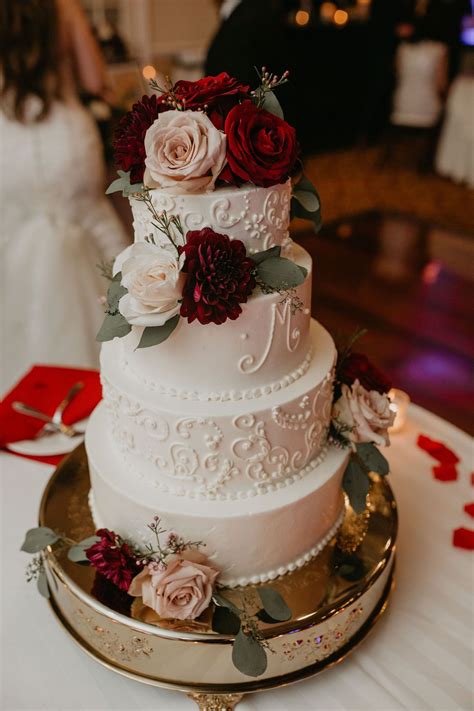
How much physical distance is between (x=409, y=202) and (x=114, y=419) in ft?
19.8

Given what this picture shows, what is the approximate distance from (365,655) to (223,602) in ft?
1.30

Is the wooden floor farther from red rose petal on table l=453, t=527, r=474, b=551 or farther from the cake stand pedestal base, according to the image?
the cake stand pedestal base

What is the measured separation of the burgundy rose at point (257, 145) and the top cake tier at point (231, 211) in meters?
0.04

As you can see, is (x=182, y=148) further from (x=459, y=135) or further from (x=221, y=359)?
(x=459, y=135)

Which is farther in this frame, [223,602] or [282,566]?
[282,566]

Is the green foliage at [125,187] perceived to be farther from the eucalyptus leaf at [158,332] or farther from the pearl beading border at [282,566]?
the pearl beading border at [282,566]

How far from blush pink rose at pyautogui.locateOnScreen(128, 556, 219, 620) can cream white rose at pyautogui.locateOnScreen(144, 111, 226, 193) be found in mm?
744

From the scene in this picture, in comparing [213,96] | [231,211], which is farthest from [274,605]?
[213,96]

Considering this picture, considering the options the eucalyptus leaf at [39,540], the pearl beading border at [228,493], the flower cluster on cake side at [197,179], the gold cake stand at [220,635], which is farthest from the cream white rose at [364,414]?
the eucalyptus leaf at [39,540]

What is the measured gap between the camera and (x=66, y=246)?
3008 millimetres

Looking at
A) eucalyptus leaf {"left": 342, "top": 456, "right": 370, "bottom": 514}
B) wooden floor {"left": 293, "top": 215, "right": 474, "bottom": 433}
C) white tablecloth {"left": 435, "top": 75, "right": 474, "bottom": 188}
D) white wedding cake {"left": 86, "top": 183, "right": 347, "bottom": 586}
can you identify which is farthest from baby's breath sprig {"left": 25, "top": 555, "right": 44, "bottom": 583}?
white tablecloth {"left": 435, "top": 75, "right": 474, "bottom": 188}

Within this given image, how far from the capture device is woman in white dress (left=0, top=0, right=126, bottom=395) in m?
2.75

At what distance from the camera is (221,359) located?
1270 mm

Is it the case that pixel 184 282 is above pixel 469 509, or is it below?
above
